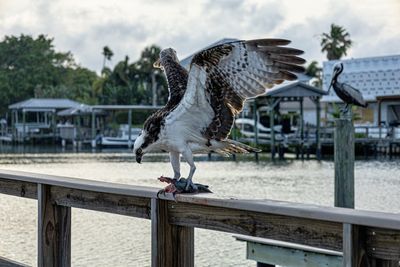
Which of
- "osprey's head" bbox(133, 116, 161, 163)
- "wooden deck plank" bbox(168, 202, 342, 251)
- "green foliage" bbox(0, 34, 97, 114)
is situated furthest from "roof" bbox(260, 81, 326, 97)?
"green foliage" bbox(0, 34, 97, 114)

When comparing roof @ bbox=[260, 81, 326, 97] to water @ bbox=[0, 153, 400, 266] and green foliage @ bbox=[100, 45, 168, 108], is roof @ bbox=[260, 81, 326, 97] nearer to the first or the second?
water @ bbox=[0, 153, 400, 266]

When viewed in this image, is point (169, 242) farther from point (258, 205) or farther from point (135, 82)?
point (135, 82)

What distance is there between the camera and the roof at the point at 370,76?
43438mm

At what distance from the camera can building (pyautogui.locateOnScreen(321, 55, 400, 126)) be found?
143 ft

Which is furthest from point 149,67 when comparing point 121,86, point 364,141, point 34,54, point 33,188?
point 33,188

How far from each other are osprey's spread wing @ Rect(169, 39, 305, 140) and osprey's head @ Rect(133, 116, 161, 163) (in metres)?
0.16

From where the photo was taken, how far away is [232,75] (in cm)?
447

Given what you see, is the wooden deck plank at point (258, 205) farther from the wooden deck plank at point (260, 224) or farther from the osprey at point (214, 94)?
the osprey at point (214, 94)

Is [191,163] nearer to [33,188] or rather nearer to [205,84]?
[205,84]

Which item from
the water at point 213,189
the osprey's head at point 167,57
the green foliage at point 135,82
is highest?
the green foliage at point 135,82

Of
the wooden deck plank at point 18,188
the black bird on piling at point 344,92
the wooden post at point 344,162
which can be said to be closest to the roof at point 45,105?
the black bird on piling at point 344,92

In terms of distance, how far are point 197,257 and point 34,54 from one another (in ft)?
256

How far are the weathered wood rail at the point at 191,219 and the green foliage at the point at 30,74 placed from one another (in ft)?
256

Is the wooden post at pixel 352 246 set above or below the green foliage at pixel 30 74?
below
